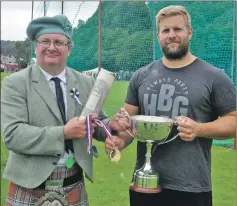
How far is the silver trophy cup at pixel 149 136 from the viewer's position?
2.01 metres

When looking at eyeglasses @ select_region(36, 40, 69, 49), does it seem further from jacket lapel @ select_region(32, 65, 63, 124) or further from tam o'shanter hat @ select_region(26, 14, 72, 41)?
jacket lapel @ select_region(32, 65, 63, 124)

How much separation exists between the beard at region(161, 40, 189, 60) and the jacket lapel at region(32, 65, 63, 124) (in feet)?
2.05

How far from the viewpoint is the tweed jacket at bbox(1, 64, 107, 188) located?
6.49ft

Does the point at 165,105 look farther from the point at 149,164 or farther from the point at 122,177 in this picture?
the point at 122,177

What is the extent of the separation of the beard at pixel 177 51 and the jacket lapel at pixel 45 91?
63 centimetres

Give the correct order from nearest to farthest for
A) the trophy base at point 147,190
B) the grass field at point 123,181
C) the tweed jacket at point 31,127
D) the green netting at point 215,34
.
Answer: the tweed jacket at point 31,127
the trophy base at point 147,190
the grass field at point 123,181
the green netting at point 215,34

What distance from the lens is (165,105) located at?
2158 millimetres

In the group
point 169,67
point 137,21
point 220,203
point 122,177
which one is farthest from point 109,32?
point 169,67

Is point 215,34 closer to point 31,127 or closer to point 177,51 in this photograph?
point 177,51

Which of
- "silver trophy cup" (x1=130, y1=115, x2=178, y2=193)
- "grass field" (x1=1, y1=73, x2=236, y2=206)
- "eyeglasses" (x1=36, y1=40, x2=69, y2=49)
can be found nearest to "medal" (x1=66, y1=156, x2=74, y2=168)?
"silver trophy cup" (x1=130, y1=115, x2=178, y2=193)

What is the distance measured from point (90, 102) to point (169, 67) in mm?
458

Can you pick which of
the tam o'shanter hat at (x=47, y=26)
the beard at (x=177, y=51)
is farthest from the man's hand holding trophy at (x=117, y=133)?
the tam o'shanter hat at (x=47, y=26)

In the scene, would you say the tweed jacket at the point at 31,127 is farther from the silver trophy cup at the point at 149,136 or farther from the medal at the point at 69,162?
the silver trophy cup at the point at 149,136

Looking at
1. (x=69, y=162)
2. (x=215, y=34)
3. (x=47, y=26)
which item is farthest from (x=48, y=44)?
(x=215, y=34)
